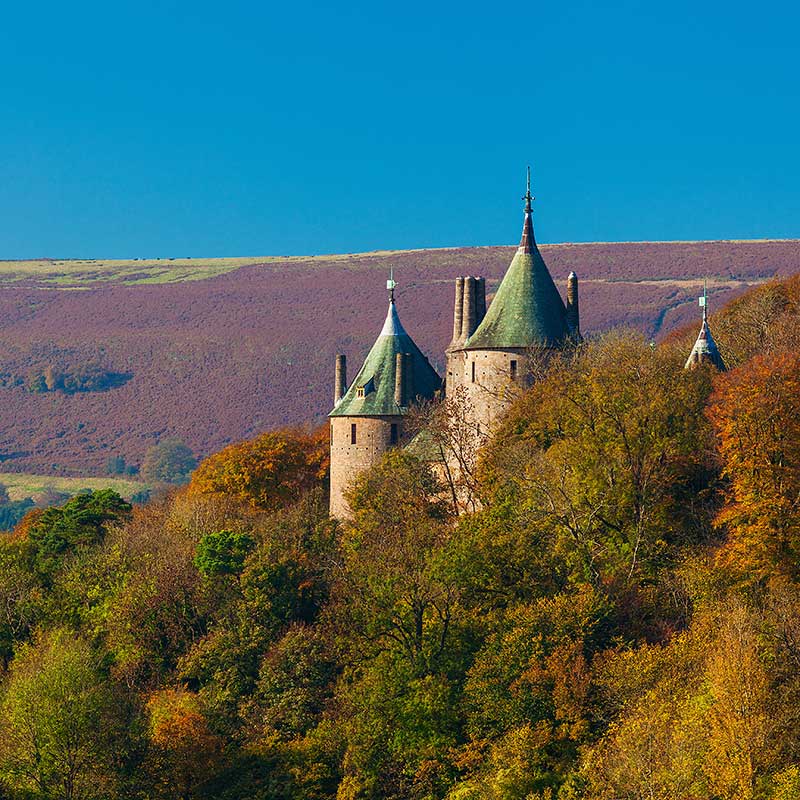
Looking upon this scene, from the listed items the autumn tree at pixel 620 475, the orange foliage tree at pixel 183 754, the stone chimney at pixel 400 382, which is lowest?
the orange foliage tree at pixel 183 754

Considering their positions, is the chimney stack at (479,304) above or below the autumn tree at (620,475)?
above

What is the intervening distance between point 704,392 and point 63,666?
24130 millimetres

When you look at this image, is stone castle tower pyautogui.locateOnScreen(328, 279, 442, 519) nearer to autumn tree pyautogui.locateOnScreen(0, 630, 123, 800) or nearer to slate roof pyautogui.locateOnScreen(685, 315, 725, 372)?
slate roof pyautogui.locateOnScreen(685, 315, 725, 372)

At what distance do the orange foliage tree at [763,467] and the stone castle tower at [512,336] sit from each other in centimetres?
1399

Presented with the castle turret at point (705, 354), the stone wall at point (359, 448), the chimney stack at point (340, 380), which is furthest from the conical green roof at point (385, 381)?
the castle turret at point (705, 354)

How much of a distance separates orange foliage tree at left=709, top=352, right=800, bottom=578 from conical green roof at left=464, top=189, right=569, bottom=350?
14581 millimetres

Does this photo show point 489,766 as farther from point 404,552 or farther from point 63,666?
point 63,666

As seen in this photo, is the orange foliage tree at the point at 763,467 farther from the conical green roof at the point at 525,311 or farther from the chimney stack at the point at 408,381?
the chimney stack at the point at 408,381

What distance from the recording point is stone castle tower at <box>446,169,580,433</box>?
69.1 metres

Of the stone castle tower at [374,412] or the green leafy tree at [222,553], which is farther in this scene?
the stone castle tower at [374,412]

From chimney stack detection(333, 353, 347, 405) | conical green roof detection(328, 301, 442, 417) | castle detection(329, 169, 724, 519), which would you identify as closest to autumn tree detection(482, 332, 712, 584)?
castle detection(329, 169, 724, 519)

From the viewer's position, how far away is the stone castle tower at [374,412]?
74.2 meters

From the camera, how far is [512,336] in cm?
6950

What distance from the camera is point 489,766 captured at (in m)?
49.3
